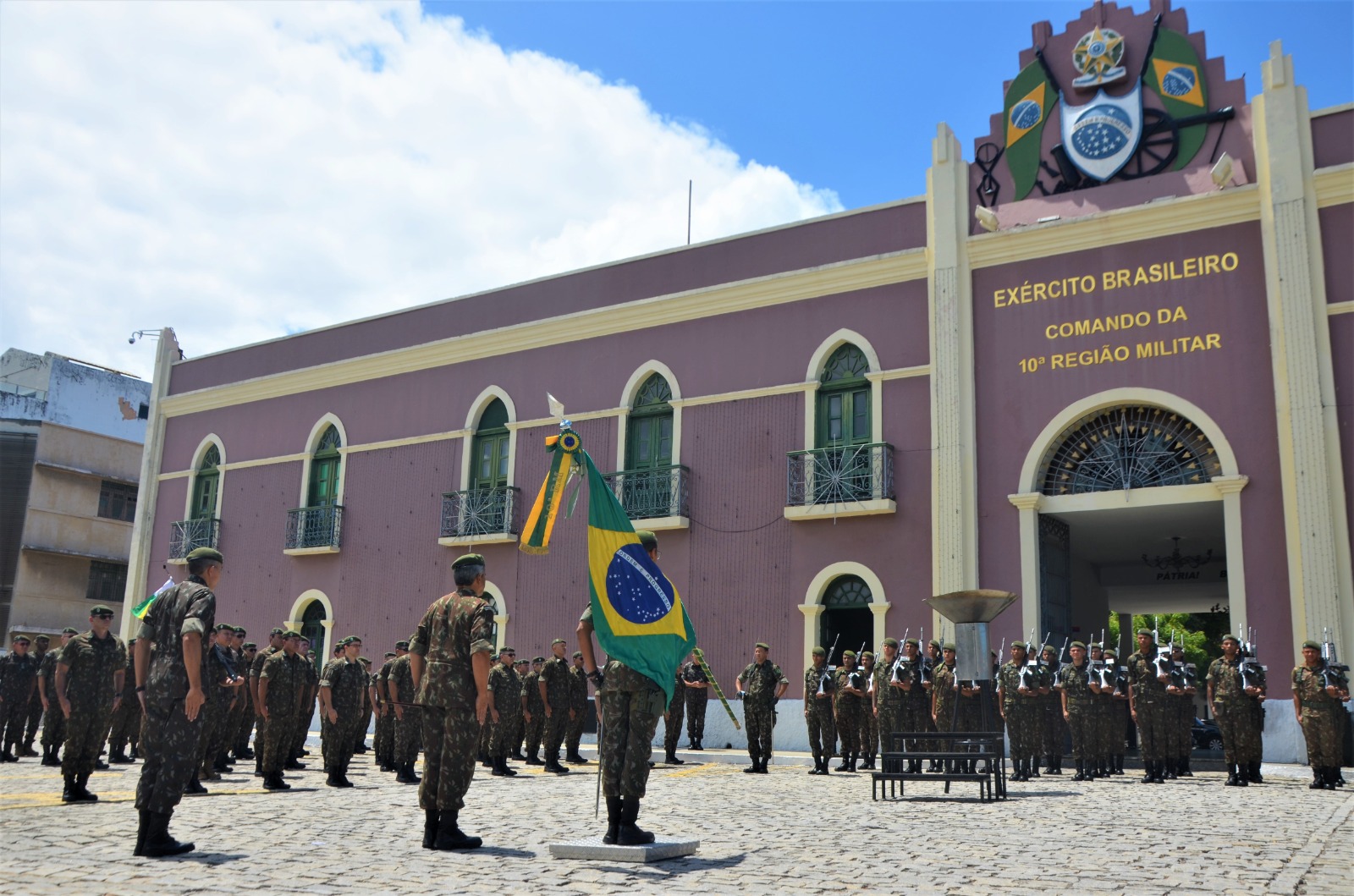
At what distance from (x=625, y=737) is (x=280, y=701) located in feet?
19.3

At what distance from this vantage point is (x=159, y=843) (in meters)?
6.14

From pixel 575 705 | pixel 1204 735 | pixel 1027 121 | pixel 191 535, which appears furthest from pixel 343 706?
pixel 1204 735

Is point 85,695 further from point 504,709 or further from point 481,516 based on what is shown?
point 481,516

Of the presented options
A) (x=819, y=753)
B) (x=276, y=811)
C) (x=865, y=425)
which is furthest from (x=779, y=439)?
(x=276, y=811)

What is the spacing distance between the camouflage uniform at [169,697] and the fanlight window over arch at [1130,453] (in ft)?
41.2

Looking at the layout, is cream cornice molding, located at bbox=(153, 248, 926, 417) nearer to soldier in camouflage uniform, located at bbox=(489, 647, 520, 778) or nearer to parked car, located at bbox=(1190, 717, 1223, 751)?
soldier in camouflage uniform, located at bbox=(489, 647, 520, 778)

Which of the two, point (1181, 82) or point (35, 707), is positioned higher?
point (1181, 82)

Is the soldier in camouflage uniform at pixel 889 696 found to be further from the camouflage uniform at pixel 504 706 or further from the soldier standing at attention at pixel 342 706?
the soldier standing at attention at pixel 342 706

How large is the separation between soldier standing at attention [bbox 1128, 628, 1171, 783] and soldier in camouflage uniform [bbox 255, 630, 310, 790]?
8.97 metres

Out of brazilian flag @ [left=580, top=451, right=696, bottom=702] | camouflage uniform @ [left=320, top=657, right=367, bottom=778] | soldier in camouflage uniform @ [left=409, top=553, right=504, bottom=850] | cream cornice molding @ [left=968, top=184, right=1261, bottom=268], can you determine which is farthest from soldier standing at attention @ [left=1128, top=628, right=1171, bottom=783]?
soldier in camouflage uniform @ [left=409, top=553, right=504, bottom=850]

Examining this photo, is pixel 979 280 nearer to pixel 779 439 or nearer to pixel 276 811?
pixel 779 439

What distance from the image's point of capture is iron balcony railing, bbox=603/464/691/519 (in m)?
18.8

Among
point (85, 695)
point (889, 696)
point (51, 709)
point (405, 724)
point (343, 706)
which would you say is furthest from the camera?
point (889, 696)

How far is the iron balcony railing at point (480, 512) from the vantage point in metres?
20.5
